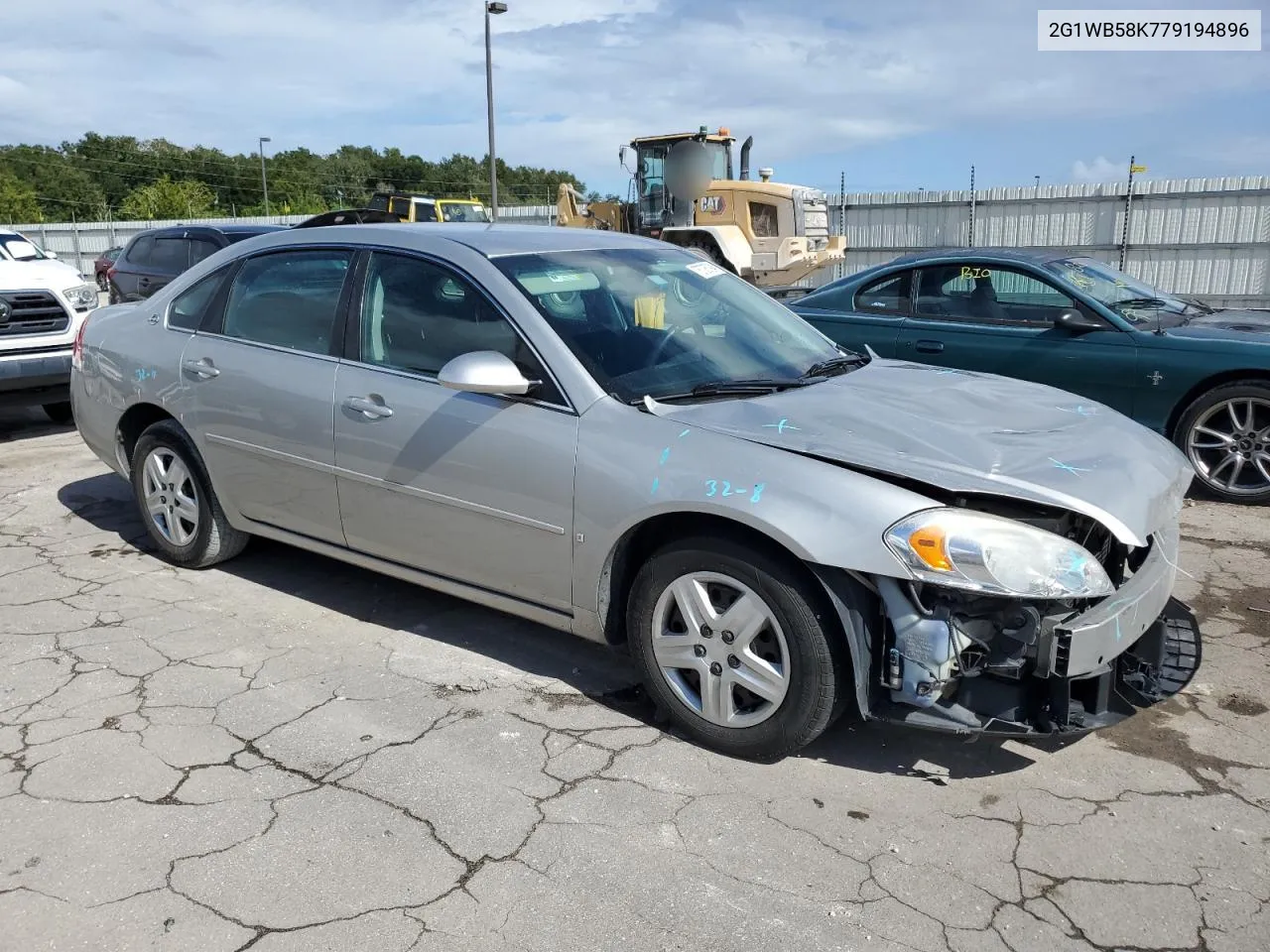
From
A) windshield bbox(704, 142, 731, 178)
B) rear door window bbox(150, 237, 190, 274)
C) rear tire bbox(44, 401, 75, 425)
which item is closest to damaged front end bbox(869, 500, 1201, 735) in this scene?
rear tire bbox(44, 401, 75, 425)

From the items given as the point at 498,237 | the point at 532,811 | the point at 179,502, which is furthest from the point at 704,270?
the point at 179,502

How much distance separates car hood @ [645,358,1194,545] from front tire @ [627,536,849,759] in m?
0.42

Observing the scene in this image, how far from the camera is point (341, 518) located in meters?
4.29

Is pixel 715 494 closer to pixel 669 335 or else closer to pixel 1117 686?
pixel 669 335

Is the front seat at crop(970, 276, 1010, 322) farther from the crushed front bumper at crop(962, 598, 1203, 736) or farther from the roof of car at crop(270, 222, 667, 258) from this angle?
the crushed front bumper at crop(962, 598, 1203, 736)

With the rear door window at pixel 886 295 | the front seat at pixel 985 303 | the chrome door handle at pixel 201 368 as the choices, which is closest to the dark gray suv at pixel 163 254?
the rear door window at pixel 886 295

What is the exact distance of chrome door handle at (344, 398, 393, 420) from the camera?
4020 millimetres

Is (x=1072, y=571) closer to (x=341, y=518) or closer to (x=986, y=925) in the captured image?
(x=986, y=925)

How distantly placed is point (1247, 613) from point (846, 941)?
122 inches

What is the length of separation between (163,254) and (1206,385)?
1147 cm

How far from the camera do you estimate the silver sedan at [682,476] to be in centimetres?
298

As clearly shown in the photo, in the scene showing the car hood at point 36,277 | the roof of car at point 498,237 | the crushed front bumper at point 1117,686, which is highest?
the roof of car at point 498,237

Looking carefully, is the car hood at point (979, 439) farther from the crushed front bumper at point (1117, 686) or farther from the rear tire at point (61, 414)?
the rear tire at point (61, 414)

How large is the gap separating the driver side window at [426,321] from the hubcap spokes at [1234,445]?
479 centimetres
